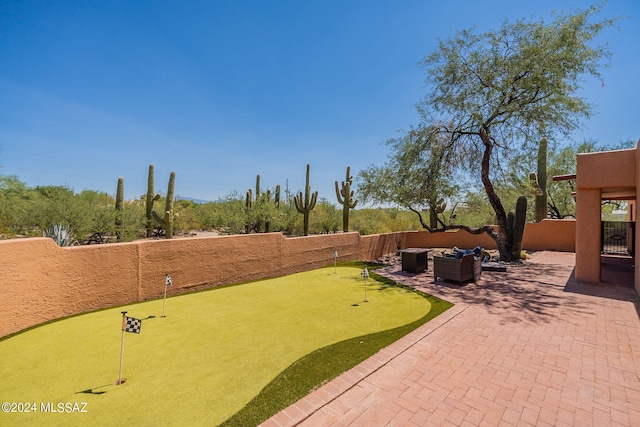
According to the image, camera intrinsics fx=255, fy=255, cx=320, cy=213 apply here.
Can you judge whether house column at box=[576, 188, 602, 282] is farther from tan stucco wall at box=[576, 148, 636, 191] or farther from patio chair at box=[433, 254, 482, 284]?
patio chair at box=[433, 254, 482, 284]

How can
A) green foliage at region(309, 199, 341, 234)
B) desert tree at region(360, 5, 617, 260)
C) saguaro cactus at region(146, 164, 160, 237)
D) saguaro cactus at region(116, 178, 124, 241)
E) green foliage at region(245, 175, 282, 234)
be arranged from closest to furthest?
desert tree at region(360, 5, 617, 260)
saguaro cactus at region(116, 178, 124, 241)
saguaro cactus at region(146, 164, 160, 237)
green foliage at region(245, 175, 282, 234)
green foliage at region(309, 199, 341, 234)

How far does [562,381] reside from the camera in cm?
334

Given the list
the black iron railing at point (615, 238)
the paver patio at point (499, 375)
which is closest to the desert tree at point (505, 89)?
the black iron railing at point (615, 238)

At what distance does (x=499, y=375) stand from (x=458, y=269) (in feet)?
16.8

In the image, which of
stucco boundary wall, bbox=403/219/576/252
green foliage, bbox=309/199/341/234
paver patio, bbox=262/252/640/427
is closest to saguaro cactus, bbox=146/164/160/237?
green foliage, bbox=309/199/341/234

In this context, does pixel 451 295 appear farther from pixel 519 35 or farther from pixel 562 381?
pixel 519 35

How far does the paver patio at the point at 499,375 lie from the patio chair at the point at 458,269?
77.2 inches

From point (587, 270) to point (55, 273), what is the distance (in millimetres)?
14627

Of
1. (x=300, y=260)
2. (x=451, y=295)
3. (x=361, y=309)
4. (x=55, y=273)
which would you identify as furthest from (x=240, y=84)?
(x=451, y=295)

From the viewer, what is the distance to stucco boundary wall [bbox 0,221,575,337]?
4809mm

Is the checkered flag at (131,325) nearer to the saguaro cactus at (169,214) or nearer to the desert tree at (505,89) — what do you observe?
the saguaro cactus at (169,214)

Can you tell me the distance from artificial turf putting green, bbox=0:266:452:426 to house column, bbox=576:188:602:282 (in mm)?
6162

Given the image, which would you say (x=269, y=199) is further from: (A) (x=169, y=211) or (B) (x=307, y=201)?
(A) (x=169, y=211)

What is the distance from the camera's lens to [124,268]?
637 centimetres
